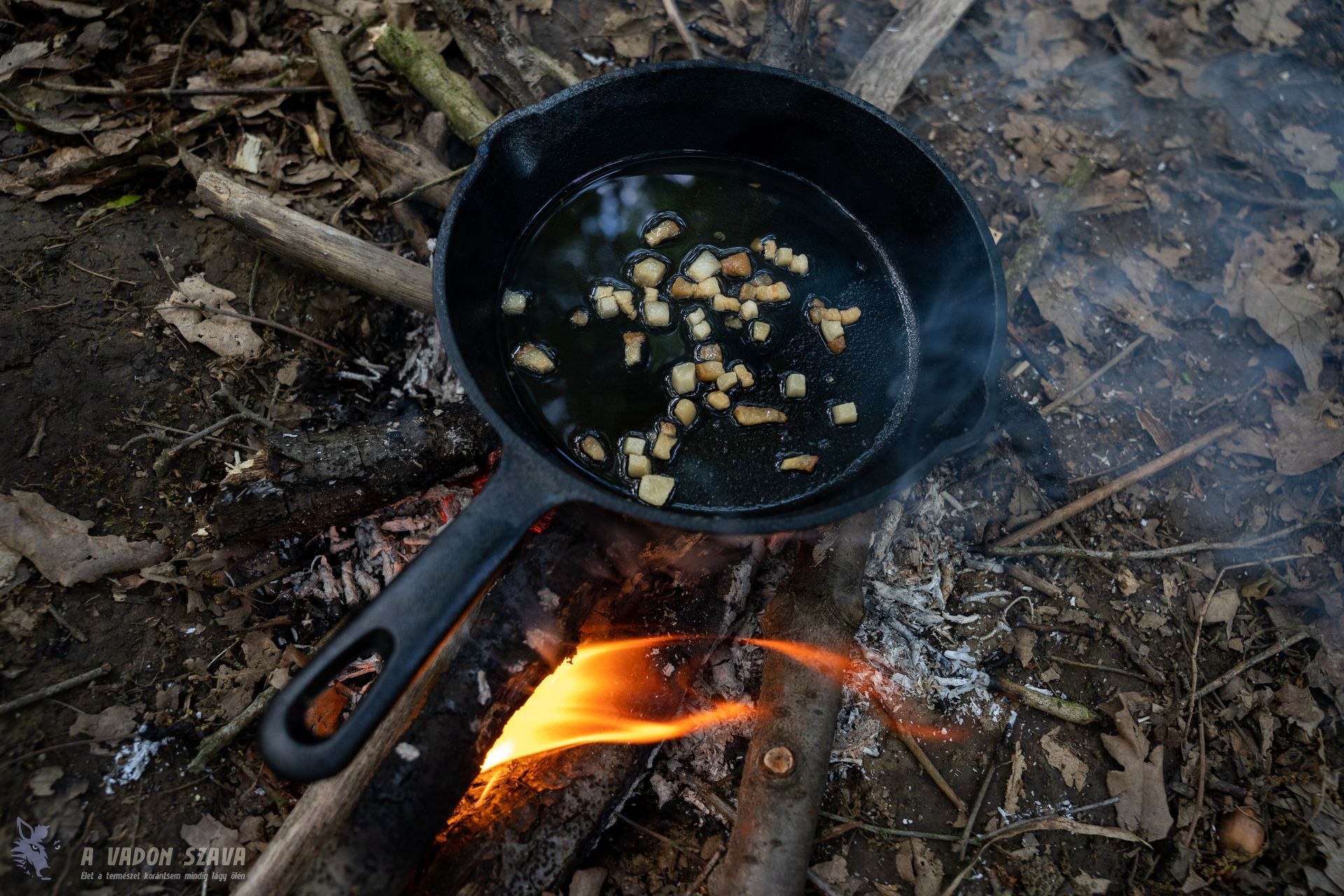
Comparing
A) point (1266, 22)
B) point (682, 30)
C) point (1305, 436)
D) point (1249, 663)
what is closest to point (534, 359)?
point (682, 30)

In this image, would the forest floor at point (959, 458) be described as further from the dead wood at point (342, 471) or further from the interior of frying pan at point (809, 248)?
the interior of frying pan at point (809, 248)

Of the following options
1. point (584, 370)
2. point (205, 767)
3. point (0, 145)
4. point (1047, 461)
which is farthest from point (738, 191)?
point (0, 145)

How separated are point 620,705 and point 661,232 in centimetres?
168

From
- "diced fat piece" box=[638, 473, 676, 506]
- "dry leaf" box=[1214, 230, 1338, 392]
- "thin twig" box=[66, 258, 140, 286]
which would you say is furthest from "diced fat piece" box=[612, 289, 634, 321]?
"dry leaf" box=[1214, 230, 1338, 392]

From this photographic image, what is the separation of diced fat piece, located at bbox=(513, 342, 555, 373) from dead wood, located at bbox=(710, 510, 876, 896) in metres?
1.08

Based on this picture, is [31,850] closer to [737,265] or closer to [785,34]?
[737,265]

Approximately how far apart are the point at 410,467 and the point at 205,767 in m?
1.06

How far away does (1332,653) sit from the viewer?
260 cm

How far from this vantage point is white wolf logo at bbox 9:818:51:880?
1.89m

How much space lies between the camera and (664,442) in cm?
238

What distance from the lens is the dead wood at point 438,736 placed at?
1.67m

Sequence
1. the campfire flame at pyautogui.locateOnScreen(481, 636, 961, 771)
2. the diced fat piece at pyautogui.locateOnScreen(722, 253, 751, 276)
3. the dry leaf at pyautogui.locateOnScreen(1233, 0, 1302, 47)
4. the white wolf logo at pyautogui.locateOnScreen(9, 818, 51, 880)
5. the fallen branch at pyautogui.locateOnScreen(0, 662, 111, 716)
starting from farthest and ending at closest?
the dry leaf at pyautogui.locateOnScreen(1233, 0, 1302, 47) < the diced fat piece at pyautogui.locateOnScreen(722, 253, 751, 276) < the campfire flame at pyautogui.locateOnScreen(481, 636, 961, 771) < the fallen branch at pyautogui.locateOnScreen(0, 662, 111, 716) < the white wolf logo at pyautogui.locateOnScreen(9, 818, 51, 880)

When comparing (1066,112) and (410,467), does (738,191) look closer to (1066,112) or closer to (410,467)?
(410,467)

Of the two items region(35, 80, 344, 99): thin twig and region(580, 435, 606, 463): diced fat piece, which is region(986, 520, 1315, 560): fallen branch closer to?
region(580, 435, 606, 463): diced fat piece
